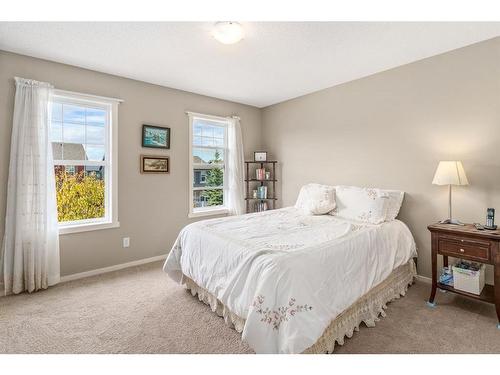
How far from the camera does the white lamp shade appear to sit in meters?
2.34

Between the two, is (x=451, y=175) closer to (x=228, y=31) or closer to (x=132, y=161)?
(x=228, y=31)

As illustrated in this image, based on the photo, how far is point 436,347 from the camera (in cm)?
175

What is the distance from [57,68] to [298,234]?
10.5ft

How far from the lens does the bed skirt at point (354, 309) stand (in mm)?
1711

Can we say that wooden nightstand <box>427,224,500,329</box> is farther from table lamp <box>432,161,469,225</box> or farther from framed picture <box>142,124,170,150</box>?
framed picture <box>142,124,170,150</box>

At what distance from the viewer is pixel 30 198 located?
2.62 m

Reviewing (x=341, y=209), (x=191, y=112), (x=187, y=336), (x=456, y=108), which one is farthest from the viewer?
(x=191, y=112)

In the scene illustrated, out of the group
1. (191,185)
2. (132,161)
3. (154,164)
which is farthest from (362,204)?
(132,161)

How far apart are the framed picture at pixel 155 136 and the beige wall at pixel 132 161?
7 cm

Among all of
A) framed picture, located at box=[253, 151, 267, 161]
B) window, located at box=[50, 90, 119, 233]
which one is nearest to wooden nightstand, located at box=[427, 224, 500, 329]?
framed picture, located at box=[253, 151, 267, 161]

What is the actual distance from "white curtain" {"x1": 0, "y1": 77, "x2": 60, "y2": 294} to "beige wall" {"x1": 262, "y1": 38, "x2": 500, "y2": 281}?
11.2 feet

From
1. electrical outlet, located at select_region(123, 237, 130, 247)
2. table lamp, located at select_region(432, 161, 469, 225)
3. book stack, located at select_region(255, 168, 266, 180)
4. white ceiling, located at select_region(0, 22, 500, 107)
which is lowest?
electrical outlet, located at select_region(123, 237, 130, 247)
